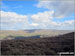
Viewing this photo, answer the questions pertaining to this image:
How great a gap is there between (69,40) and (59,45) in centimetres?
26

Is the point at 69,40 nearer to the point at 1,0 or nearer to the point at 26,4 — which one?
the point at 26,4

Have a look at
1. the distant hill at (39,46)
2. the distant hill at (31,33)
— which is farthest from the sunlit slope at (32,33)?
the distant hill at (39,46)

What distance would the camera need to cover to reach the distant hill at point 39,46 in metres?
2.77

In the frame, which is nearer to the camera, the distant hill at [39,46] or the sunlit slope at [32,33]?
the sunlit slope at [32,33]

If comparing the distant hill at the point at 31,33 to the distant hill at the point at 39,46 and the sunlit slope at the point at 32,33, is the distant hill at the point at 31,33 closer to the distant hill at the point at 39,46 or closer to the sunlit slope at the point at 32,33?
the sunlit slope at the point at 32,33

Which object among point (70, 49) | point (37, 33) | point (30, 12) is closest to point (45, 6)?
point (30, 12)

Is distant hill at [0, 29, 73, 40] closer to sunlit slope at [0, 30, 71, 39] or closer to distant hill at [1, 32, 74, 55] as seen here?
sunlit slope at [0, 30, 71, 39]

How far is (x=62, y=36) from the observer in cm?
280

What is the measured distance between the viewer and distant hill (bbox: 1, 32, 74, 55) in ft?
9.08

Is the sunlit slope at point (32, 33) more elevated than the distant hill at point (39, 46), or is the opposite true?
the sunlit slope at point (32, 33)

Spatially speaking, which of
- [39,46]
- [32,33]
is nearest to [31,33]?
[32,33]

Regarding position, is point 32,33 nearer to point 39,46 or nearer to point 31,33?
point 31,33

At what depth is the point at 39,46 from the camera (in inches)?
111

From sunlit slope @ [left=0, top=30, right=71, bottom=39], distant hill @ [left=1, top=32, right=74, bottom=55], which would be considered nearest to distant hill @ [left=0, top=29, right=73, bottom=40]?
sunlit slope @ [left=0, top=30, right=71, bottom=39]
